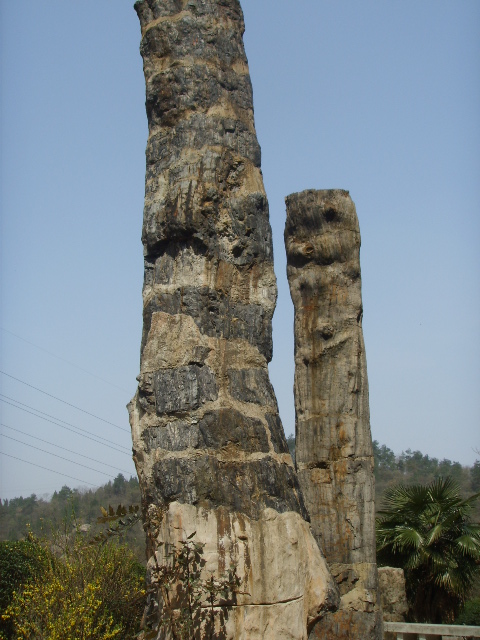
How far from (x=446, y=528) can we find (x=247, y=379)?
9519 mm

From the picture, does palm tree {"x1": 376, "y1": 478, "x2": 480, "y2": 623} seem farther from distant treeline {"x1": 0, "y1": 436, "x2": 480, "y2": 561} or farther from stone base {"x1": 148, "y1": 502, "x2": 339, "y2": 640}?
distant treeline {"x1": 0, "y1": 436, "x2": 480, "y2": 561}

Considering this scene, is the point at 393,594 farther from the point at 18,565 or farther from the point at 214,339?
the point at 214,339

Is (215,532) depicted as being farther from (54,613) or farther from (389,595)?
(389,595)

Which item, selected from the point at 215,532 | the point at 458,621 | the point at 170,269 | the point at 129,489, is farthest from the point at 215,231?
the point at 129,489

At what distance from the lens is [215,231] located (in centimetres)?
455

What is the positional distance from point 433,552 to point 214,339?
9.37 meters

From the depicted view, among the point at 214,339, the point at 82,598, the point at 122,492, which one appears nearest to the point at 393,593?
the point at 82,598

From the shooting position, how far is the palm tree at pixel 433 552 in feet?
41.0

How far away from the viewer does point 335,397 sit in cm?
766

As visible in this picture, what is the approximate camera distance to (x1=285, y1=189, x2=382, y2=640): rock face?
23.9ft

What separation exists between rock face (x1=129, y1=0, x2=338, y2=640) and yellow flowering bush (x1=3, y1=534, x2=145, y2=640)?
3.93 meters

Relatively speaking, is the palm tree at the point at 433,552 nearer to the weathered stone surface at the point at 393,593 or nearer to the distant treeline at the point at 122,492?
the weathered stone surface at the point at 393,593

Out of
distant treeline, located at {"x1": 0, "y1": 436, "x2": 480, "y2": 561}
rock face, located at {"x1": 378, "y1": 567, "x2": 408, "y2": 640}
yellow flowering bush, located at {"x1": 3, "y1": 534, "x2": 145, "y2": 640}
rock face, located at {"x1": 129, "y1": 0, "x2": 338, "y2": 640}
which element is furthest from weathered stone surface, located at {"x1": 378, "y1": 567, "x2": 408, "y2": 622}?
distant treeline, located at {"x1": 0, "y1": 436, "x2": 480, "y2": 561}

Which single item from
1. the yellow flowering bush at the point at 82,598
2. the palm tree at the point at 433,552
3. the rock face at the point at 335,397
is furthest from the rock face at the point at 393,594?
the rock face at the point at 335,397
